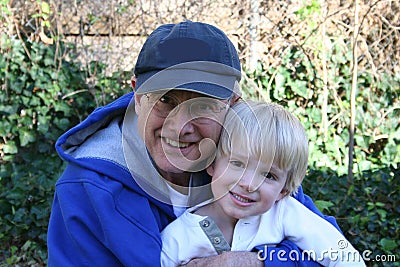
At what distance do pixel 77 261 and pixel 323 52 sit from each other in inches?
159

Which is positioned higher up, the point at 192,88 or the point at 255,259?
the point at 192,88

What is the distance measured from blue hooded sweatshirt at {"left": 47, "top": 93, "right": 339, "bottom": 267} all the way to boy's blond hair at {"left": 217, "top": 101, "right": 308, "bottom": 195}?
0.76 ft

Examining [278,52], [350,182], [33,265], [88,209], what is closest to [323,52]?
[278,52]

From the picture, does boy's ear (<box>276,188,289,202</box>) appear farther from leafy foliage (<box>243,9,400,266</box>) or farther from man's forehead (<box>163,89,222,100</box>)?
leafy foliage (<box>243,9,400,266</box>)

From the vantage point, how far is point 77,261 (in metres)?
1.83

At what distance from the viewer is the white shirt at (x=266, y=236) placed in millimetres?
1901

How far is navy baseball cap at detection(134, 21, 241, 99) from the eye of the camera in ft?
5.89

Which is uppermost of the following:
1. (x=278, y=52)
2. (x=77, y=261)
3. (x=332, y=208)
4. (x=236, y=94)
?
A: (x=236, y=94)

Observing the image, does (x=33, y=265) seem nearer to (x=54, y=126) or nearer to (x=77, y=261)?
(x=54, y=126)

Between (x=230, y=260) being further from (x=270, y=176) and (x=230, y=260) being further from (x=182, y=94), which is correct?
(x=182, y=94)

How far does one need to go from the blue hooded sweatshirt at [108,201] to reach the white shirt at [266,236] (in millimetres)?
43

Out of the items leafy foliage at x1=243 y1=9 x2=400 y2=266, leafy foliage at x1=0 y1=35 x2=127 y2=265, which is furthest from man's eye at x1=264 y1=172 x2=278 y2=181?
leafy foliage at x1=0 y1=35 x2=127 y2=265

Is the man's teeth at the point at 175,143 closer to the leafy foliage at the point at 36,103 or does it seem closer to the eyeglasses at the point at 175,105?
the eyeglasses at the point at 175,105

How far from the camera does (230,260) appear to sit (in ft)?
6.20
